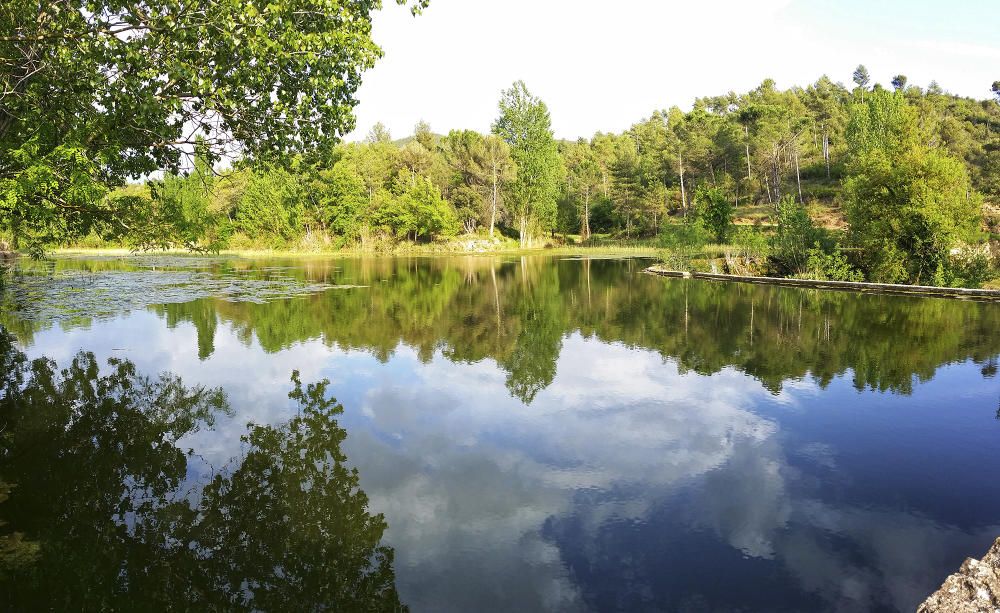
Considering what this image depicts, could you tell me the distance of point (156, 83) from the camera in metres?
9.72

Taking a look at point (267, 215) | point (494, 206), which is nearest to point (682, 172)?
point (494, 206)

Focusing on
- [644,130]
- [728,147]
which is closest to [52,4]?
[728,147]

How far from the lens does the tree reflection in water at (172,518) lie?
17.6 feet

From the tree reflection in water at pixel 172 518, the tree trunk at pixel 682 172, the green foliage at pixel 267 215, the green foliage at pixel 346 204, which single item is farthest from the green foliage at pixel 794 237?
the green foliage at pixel 267 215

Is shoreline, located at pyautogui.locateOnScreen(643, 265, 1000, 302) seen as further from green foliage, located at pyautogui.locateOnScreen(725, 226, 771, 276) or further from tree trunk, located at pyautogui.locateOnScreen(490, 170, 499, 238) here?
tree trunk, located at pyautogui.locateOnScreen(490, 170, 499, 238)

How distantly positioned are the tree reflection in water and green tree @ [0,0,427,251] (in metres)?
4.23

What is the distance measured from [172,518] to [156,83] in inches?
289

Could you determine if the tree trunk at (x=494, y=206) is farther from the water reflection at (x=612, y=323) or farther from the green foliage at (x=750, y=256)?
the water reflection at (x=612, y=323)

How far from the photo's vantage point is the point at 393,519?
22.5ft

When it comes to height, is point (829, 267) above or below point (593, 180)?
below

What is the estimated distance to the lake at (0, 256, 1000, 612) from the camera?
18.4 ft

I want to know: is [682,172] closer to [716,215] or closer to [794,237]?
[716,215]

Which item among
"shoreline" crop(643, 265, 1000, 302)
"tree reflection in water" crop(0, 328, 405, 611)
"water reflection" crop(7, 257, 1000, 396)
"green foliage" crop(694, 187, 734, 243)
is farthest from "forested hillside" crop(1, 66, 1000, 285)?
"tree reflection in water" crop(0, 328, 405, 611)

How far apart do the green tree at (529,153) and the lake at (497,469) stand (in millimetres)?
67365
